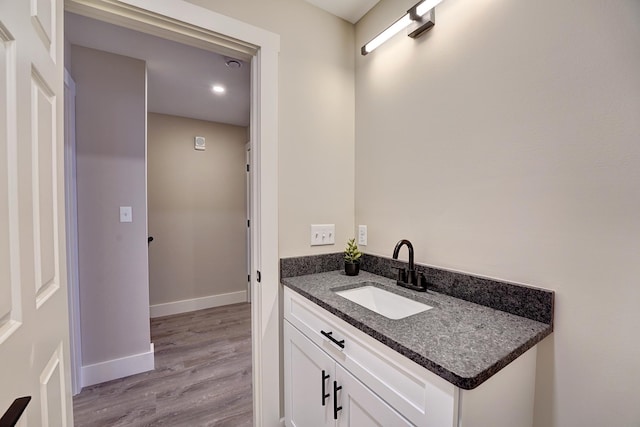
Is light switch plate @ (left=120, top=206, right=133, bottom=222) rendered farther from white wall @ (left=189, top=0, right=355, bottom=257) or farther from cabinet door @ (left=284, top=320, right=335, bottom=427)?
cabinet door @ (left=284, top=320, right=335, bottom=427)

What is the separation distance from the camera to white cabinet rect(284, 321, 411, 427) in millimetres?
825

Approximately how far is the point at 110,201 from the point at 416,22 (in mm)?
2262

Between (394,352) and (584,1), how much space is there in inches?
46.0

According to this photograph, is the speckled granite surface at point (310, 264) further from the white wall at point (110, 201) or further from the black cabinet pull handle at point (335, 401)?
the white wall at point (110, 201)

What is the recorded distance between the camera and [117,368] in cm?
198

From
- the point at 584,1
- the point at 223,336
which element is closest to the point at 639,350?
the point at 584,1

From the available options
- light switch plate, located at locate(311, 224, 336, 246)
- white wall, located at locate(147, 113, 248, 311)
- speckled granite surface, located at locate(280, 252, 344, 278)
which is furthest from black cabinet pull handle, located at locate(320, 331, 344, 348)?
white wall, located at locate(147, 113, 248, 311)

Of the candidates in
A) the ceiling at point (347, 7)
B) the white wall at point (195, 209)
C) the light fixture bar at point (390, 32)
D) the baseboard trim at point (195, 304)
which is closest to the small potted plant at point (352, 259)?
the light fixture bar at point (390, 32)

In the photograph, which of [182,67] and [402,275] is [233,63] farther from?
[402,275]

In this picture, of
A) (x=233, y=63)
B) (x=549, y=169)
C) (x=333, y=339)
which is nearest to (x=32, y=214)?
(x=333, y=339)

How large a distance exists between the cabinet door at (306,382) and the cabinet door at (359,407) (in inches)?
2.2

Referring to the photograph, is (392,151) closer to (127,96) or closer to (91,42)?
(127,96)

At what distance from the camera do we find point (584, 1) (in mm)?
779

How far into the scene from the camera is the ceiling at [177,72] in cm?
170
